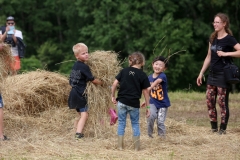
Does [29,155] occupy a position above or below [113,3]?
below

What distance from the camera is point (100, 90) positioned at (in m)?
8.60

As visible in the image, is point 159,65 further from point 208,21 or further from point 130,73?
point 208,21

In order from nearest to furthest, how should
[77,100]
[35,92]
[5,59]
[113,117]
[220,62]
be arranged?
[113,117], [77,100], [220,62], [5,59], [35,92]

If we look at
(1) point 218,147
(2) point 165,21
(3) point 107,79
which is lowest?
(1) point 218,147

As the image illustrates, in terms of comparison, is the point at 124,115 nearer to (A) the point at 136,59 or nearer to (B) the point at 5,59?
(A) the point at 136,59

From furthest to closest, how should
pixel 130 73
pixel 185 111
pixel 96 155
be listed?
1. pixel 185 111
2. pixel 130 73
3. pixel 96 155

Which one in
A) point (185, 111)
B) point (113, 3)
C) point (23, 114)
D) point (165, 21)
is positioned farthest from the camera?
point (113, 3)

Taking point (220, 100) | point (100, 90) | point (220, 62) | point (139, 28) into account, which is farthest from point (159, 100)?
point (139, 28)

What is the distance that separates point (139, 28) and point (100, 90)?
24.4 metres

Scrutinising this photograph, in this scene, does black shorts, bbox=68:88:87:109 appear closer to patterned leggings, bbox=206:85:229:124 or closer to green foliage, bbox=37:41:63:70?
patterned leggings, bbox=206:85:229:124

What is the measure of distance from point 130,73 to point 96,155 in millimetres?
1201

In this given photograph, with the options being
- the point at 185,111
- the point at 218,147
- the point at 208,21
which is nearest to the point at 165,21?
the point at 208,21

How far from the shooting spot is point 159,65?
8375mm

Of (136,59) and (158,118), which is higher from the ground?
(136,59)
